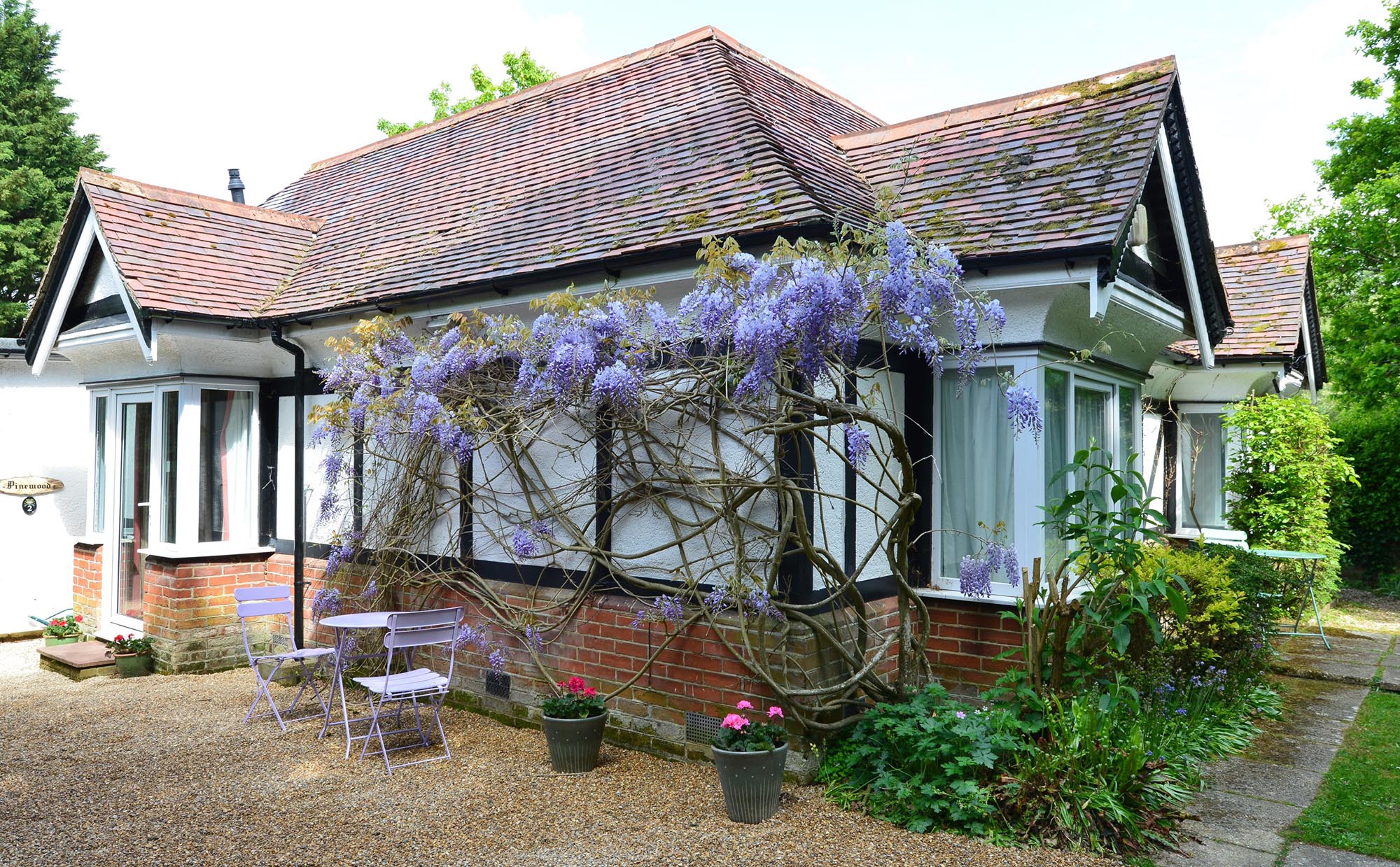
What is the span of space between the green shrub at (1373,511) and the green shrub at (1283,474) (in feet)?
16.7

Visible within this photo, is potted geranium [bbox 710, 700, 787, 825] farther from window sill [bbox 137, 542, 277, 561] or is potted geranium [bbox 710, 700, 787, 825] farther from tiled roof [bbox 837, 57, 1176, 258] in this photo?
window sill [bbox 137, 542, 277, 561]

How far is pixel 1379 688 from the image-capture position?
330 inches

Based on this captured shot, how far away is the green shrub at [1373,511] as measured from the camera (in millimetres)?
15758

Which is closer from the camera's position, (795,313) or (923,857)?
(923,857)

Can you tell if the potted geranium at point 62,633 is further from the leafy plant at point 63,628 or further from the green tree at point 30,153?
the green tree at point 30,153

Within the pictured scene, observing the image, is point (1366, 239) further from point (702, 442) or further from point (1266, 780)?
point (702, 442)

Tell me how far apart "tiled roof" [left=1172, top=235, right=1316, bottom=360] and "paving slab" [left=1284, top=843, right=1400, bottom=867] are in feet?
23.5

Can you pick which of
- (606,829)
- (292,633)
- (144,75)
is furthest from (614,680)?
(144,75)

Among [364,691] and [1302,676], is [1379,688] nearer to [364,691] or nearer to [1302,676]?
[1302,676]

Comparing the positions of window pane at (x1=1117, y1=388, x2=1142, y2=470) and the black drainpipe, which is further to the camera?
the black drainpipe

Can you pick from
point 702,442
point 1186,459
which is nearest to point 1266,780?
point 702,442

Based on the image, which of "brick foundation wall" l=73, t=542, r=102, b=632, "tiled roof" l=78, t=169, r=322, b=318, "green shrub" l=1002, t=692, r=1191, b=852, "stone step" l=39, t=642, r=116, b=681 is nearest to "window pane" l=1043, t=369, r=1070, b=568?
"green shrub" l=1002, t=692, r=1191, b=852

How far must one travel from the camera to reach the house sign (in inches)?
445

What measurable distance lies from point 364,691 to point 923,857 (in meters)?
5.46
